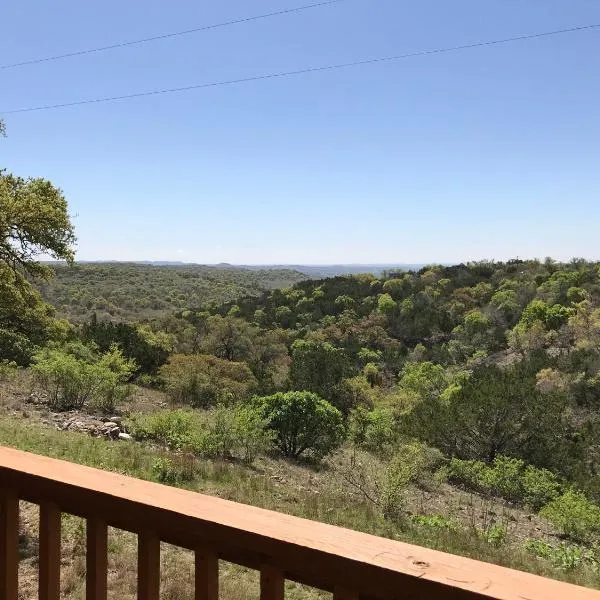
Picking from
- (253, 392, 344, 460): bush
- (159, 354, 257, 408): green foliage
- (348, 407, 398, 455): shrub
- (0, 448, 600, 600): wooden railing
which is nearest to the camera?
(0, 448, 600, 600): wooden railing

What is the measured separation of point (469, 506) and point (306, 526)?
13129 mm

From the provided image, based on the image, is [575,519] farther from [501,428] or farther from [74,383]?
[74,383]

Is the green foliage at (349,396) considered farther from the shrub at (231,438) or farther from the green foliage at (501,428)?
the shrub at (231,438)

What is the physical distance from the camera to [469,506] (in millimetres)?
12953

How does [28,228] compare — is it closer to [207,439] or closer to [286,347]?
[207,439]

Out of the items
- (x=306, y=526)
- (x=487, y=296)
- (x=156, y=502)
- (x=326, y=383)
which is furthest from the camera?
(x=487, y=296)

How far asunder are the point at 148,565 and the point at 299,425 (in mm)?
13951

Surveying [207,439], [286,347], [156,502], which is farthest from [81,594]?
[286,347]

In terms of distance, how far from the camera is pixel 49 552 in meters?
1.42

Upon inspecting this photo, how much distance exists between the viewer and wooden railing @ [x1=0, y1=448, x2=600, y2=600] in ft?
3.19

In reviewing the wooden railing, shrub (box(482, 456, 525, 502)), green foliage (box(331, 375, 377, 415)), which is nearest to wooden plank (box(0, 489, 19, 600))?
the wooden railing

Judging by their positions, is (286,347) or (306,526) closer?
(306,526)

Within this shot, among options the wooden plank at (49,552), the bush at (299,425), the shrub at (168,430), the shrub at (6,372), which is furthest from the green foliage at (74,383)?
the wooden plank at (49,552)

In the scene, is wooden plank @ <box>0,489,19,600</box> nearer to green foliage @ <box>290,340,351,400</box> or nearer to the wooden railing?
the wooden railing
